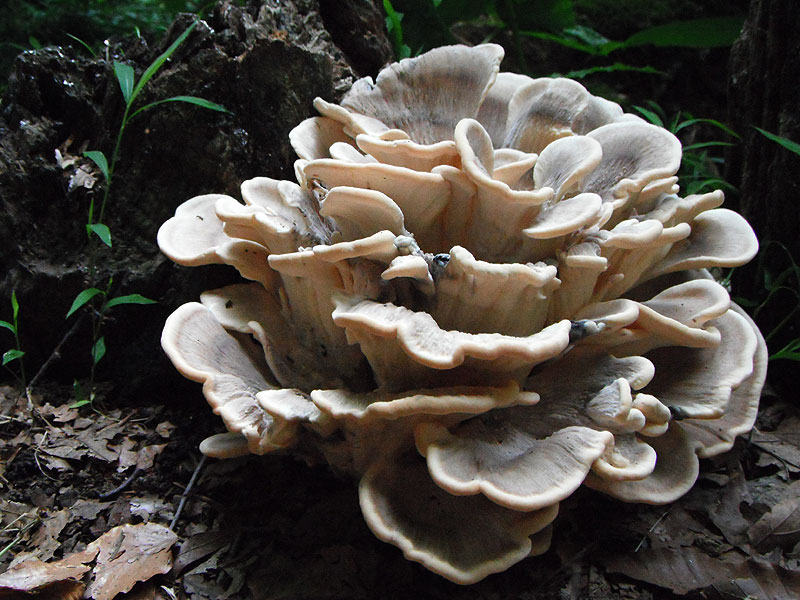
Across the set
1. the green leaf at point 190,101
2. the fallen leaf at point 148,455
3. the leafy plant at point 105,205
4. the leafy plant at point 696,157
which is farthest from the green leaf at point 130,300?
the leafy plant at point 696,157

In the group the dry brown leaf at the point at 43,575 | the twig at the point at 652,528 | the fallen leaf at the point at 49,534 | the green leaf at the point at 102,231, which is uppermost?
the green leaf at the point at 102,231

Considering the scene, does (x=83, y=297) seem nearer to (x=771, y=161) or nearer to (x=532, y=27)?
(x=771, y=161)

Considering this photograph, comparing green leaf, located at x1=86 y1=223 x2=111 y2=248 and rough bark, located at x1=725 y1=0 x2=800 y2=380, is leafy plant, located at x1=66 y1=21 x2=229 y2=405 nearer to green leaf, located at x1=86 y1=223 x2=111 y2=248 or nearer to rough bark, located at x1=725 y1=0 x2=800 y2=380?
green leaf, located at x1=86 y1=223 x2=111 y2=248

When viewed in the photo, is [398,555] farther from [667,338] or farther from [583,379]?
[667,338]

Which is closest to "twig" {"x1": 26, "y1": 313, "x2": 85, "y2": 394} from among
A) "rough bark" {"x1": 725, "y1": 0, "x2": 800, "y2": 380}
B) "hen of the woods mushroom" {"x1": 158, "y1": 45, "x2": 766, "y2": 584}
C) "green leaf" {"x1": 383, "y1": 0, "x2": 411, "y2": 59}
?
"hen of the woods mushroom" {"x1": 158, "y1": 45, "x2": 766, "y2": 584}

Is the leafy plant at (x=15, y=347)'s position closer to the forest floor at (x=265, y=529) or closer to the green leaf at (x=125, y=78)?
the forest floor at (x=265, y=529)

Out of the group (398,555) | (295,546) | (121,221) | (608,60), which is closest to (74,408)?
(121,221)

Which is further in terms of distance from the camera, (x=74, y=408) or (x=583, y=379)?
(x=74, y=408)
